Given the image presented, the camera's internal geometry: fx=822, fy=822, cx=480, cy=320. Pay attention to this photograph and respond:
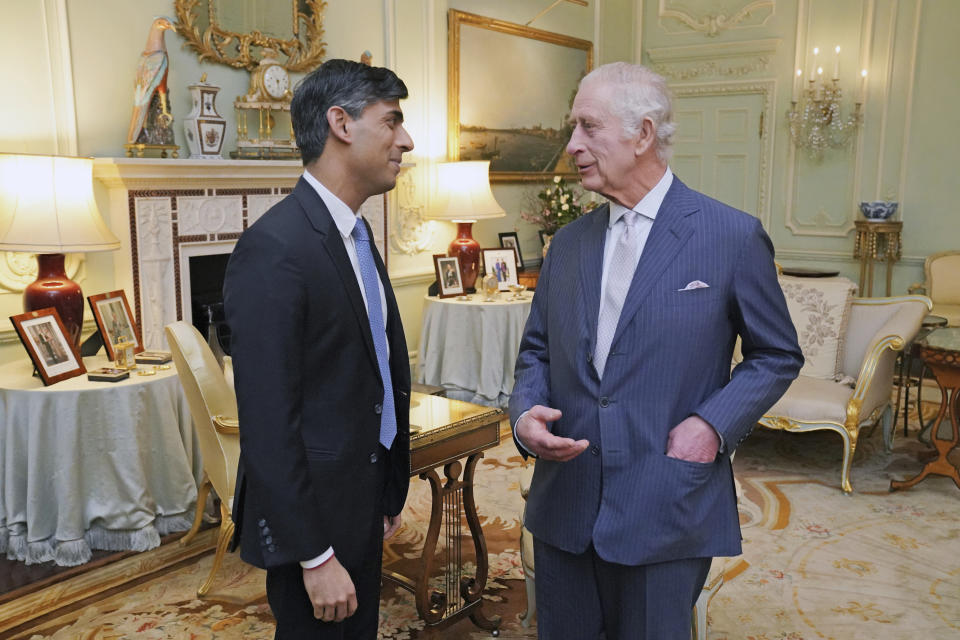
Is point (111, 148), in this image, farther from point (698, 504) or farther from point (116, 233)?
point (698, 504)

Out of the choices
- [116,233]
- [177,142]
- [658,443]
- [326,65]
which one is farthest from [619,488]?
[177,142]

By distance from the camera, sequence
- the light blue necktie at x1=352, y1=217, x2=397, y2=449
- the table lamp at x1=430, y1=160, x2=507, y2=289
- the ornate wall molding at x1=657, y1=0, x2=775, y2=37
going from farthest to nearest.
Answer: the ornate wall molding at x1=657, y1=0, x2=775, y2=37, the table lamp at x1=430, y1=160, x2=507, y2=289, the light blue necktie at x1=352, y1=217, x2=397, y2=449

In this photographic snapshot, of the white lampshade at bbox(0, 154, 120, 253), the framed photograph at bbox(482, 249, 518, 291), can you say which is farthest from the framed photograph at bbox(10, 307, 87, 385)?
the framed photograph at bbox(482, 249, 518, 291)

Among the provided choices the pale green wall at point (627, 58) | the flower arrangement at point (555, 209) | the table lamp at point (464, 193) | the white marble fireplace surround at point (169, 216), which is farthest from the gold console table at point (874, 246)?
the white marble fireplace surround at point (169, 216)

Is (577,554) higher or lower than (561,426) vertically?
lower

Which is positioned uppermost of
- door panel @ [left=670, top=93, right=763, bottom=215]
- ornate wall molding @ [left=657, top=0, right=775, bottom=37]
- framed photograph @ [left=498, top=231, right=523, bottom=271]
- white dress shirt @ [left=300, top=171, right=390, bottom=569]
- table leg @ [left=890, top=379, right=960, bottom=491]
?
ornate wall molding @ [left=657, top=0, right=775, bottom=37]

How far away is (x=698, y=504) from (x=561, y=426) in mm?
309

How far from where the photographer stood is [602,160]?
1.61 metres

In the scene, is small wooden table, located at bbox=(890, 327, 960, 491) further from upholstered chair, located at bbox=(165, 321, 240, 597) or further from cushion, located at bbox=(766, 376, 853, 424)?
upholstered chair, located at bbox=(165, 321, 240, 597)

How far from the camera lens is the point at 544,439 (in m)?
1.52

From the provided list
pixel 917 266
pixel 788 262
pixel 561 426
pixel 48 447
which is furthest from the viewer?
pixel 788 262

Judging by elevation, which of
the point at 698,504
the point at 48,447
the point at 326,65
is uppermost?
the point at 326,65

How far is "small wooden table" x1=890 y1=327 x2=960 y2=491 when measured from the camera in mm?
4223

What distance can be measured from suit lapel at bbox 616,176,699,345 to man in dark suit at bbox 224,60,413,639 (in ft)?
1.68
